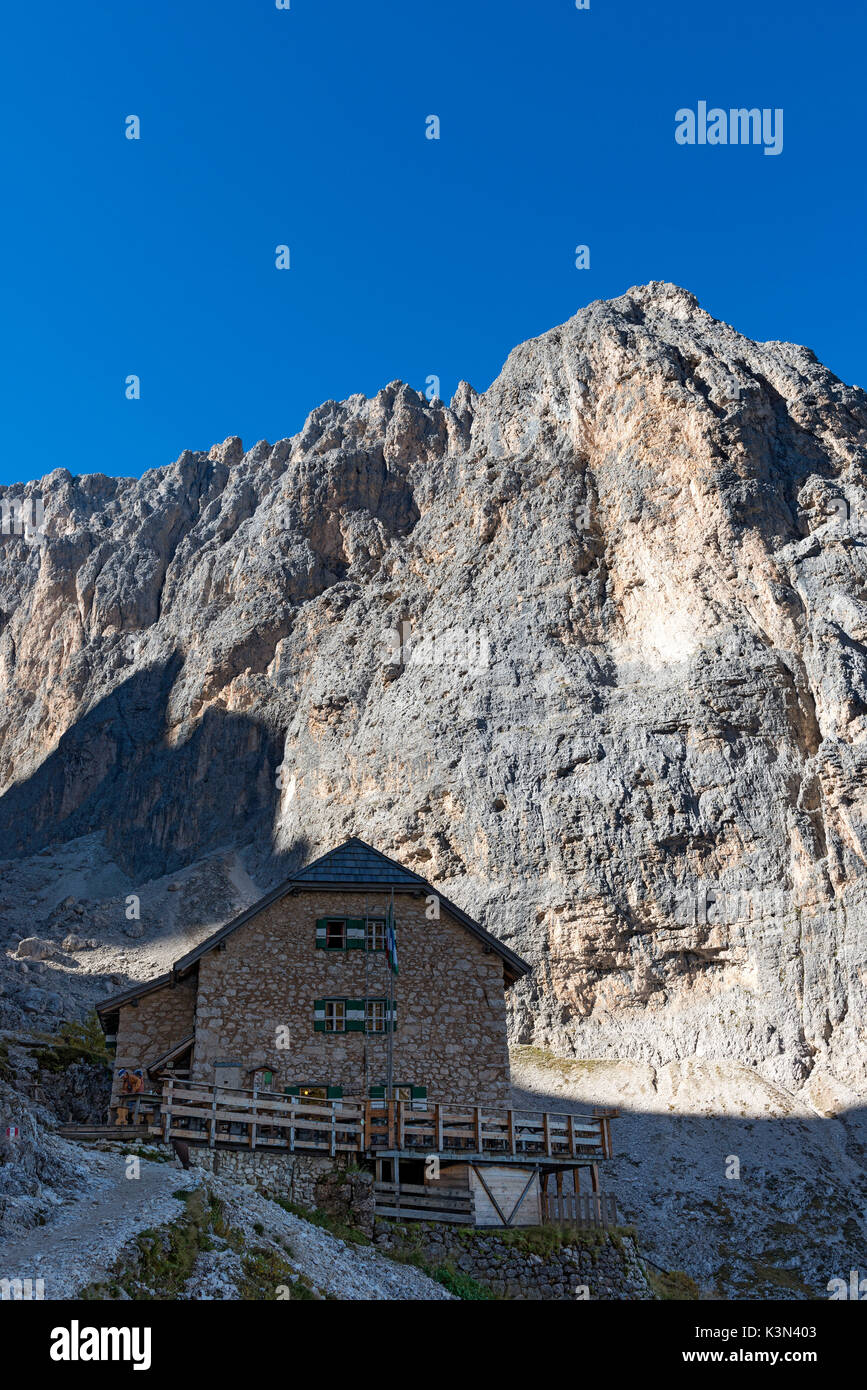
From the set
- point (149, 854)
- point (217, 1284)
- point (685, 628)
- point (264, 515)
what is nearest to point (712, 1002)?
point (685, 628)

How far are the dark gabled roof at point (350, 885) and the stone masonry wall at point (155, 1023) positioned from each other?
346 mm

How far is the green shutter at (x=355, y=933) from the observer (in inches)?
1089

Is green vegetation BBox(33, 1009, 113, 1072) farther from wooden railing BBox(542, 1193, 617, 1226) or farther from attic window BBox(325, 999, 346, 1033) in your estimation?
wooden railing BBox(542, 1193, 617, 1226)

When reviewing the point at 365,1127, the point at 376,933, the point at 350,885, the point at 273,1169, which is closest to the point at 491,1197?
the point at 365,1127

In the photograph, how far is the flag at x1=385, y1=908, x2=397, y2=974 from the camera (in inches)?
1056

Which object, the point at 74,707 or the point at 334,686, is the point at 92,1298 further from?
the point at 74,707

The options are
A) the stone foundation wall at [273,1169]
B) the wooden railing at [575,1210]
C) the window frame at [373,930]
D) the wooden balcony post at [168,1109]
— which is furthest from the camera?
the window frame at [373,930]

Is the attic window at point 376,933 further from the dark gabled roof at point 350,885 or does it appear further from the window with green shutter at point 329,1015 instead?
Result: the window with green shutter at point 329,1015

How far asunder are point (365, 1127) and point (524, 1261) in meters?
4.14

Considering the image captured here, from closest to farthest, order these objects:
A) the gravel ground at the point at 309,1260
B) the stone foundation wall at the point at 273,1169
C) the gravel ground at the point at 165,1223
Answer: the gravel ground at the point at 165,1223, the gravel ground at the point at 309,1260, the stone foundation wall at the point at 273,1169

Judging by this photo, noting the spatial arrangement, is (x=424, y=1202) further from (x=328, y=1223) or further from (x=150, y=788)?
(x=150, y=788)

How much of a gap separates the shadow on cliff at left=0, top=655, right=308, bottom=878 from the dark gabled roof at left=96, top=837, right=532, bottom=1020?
4836 centimetres

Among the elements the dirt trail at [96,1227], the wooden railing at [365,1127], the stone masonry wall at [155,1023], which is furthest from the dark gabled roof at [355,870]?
the dirt trail at [96,1227]

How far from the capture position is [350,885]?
2830 centimetres
